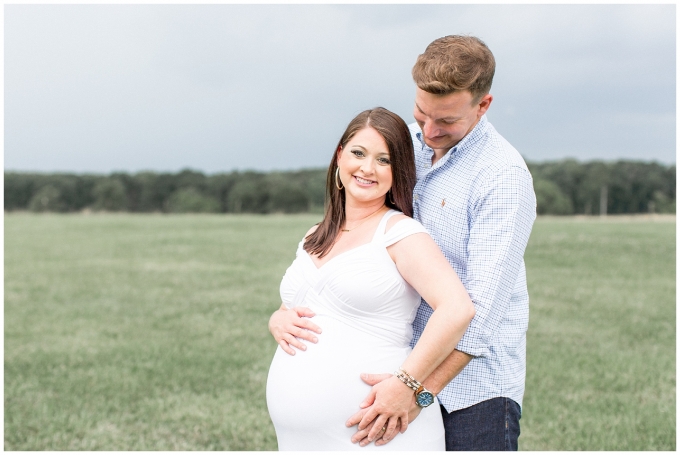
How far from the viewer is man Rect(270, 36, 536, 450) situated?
8.09 ft

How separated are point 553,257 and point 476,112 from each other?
16476 millimetres

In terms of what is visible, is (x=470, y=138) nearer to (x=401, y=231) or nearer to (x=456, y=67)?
(x=456, y=67)

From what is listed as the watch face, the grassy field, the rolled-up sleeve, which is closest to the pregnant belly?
the watch face

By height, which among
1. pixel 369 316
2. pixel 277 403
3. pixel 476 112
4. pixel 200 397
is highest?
pixel 476 112

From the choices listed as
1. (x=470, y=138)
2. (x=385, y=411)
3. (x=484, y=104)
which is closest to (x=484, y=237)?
(x=470, y=138)

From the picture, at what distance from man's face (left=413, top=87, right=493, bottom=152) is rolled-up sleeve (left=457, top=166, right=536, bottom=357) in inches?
10.4

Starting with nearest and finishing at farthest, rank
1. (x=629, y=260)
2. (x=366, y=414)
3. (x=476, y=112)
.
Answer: (x=366, y=414) → (x=476, y=112) → (x=629, y=260)

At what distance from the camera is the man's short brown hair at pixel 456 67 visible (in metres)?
2.51

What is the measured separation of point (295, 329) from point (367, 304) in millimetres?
337

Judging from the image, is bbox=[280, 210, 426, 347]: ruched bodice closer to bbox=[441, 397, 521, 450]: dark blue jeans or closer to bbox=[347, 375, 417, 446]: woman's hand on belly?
bbox=[347, 375, 417, 446]: woman's hand on belly

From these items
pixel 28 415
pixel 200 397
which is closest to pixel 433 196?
pixel 200 397

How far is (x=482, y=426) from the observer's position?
2.78 m

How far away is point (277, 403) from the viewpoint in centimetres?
275

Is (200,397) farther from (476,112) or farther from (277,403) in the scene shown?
(476,112)
